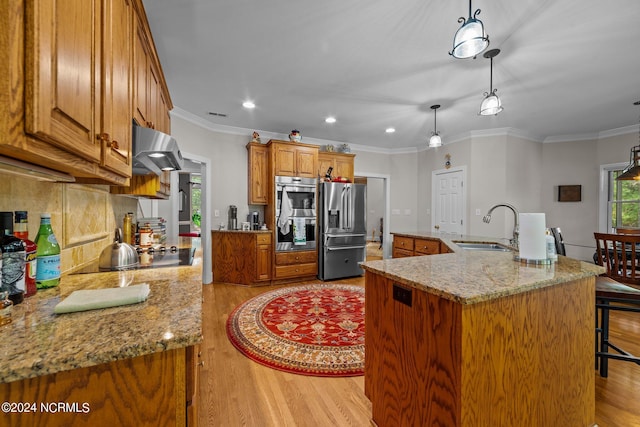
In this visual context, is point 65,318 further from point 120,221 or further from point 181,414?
point 120,221

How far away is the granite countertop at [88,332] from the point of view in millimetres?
610

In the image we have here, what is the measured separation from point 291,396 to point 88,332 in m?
1.37

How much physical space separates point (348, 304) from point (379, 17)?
2.88m

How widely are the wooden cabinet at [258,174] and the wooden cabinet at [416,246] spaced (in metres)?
2.23

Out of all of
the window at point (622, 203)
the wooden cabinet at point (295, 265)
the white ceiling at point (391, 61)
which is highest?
the white ceiling at point (391, 61)

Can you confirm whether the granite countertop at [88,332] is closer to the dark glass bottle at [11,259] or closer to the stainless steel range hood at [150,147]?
the dark glass bottle at [11,259]

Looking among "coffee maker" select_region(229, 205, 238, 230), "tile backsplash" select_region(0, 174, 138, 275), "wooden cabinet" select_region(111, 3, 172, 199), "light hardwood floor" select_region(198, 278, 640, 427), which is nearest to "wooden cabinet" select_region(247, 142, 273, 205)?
"coffee maker" select_region(229, 205, 238, 230)

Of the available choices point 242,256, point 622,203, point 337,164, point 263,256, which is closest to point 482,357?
point 263,256

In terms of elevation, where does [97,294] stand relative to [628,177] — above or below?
below

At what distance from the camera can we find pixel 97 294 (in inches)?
39.5

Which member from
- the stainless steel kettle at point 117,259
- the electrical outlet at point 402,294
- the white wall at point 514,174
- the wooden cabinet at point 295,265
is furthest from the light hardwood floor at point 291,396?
the white wall at point 514,174

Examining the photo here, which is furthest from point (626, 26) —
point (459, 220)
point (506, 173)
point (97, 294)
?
point (97, 294)

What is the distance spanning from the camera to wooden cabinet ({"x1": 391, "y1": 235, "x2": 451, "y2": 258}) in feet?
10.5

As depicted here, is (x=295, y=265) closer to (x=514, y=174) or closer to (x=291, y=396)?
(x=291, y=396)
